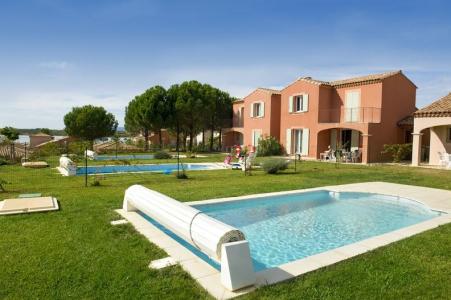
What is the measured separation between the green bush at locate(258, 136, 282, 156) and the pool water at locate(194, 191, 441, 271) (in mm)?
16189

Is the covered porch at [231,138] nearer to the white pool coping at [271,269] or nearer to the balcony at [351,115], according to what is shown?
the balcony at [351,115]

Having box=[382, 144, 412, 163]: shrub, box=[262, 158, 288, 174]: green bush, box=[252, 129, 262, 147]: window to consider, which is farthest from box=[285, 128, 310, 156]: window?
box=[262, 158, 288, 174]: green bush

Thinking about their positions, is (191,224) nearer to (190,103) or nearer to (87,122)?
(190,103)

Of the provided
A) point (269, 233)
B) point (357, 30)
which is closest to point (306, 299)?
point (269, 233)

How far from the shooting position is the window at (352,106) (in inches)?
896

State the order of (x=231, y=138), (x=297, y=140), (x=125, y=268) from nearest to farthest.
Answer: (x=125, y=268) → (x=297, y=140) → (x=231, y=138)

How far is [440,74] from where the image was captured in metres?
22.7

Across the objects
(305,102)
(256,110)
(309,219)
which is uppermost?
(305,102)

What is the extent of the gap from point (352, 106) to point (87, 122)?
Result: 2929 cm

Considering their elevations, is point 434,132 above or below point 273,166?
above

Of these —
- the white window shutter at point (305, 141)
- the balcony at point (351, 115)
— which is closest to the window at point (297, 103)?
the white window shutter at point (305, 141)

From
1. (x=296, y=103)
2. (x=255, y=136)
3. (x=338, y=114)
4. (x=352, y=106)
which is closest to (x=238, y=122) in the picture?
(x=255, y=136)

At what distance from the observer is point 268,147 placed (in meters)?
27.4

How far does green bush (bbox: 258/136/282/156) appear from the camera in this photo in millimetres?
27234
